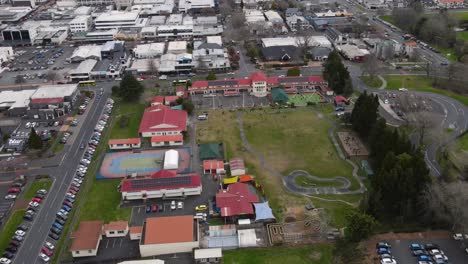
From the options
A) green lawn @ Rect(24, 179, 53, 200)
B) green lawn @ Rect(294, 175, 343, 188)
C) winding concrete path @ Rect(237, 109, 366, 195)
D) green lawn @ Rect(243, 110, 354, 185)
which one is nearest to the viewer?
winding concrete path @ Rect(237, 109, 366, 195)

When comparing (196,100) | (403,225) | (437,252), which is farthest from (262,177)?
(196,100)

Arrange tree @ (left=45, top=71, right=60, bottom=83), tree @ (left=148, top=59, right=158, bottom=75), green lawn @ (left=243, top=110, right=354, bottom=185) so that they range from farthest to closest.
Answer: tree @ (left=148, top=59, right=158, bottom=75) → tree @ (left=45, top=71, right=60, bottom=83) → green lawn @ (left=243, top=110, right=354, bottom=185)

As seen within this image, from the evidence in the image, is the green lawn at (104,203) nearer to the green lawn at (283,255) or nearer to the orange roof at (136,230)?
the orange roof at (136,230)

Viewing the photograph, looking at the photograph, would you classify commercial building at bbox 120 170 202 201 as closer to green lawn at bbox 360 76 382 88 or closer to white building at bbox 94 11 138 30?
green lawn at bbox 360 76 382 88

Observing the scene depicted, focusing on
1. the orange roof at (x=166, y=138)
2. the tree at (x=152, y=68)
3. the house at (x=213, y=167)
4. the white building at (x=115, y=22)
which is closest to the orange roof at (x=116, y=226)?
the house at (x=213, y=167)

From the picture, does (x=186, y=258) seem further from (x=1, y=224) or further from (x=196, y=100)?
(x=196, y=100)

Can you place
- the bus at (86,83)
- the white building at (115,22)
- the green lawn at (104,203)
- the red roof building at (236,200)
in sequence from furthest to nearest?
the white building at (115,22) → the bus at (86,83) → the green lawn at (104,203) → the red roof building at (236,200)

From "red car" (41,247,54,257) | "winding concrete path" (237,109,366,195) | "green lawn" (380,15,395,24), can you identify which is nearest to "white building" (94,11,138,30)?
"green lawn" (380,15,395,24)
